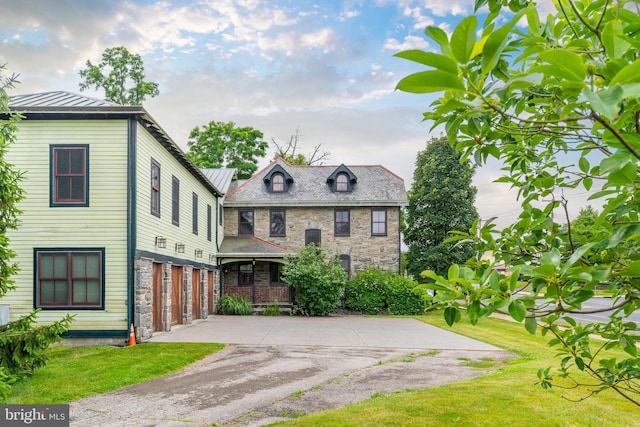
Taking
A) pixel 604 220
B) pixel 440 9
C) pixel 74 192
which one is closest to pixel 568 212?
pixel 604 220

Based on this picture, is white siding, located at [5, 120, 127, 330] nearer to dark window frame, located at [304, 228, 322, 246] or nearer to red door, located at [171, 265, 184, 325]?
red door, located at [171, 265, 184, 325]

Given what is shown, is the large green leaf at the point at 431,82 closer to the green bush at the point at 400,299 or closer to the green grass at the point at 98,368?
the green grass at the point at 98,368

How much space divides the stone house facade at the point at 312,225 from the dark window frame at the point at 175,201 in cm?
820

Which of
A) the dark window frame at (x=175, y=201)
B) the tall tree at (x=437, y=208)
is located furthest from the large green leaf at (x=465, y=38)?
the tall tree at (x=437, y=208)

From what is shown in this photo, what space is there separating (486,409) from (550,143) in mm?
4399

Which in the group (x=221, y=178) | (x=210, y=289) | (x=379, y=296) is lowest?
(x=379, y=296)

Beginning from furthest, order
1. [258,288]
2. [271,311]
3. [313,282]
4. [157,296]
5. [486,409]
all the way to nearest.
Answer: [258,288], [271,311], [313,282], [157,296], [486,409]

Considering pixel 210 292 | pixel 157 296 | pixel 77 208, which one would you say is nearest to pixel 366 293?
pixel 210 292

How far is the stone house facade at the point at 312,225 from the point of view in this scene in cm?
2584

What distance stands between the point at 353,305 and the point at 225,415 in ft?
59.6

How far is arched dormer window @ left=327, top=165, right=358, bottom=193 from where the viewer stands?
2681 centimetres

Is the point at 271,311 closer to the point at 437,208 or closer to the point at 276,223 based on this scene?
the point at 276,223

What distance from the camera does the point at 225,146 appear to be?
125ft

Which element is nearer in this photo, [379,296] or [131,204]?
[131,204]
